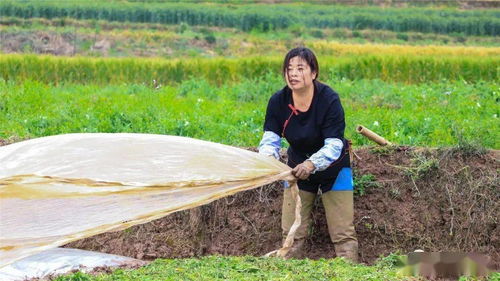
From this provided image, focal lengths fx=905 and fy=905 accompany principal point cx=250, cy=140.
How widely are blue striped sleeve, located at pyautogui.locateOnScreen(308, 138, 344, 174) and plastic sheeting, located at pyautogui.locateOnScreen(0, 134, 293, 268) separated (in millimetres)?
190

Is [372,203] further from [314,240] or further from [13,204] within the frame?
[13,204]

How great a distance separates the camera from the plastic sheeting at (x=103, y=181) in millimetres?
5156

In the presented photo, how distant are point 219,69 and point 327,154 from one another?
39.1 ft

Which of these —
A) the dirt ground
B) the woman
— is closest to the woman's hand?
the woman

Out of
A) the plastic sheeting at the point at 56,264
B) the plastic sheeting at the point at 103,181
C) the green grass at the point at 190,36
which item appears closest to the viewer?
the plastic sheeting at the point at 103,181

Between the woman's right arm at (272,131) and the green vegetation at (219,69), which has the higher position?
the woman's right arm at (272,131)

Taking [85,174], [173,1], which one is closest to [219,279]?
[85,174]

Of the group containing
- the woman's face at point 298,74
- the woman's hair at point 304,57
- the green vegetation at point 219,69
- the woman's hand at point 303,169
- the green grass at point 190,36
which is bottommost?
the green grass at point 190,36

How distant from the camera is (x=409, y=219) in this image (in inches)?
282

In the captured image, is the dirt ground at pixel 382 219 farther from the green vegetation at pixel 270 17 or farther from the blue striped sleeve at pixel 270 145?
the green vegetation at pixel 270 17

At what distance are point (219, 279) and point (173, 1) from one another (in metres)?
33.0

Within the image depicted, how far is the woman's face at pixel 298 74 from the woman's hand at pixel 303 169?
0.54 meters

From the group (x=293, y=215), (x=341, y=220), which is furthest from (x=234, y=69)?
(x=341, y=220)

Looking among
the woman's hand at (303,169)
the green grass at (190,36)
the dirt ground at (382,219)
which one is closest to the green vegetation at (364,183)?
the dirt ground at (382,219)
